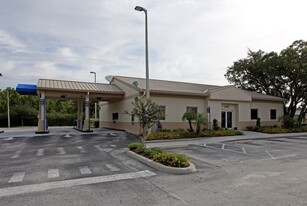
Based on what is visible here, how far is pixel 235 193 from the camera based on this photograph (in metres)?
5.86

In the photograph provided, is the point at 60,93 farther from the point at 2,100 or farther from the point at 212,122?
the point at 2,100

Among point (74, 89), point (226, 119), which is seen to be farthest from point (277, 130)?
point (74, 89)

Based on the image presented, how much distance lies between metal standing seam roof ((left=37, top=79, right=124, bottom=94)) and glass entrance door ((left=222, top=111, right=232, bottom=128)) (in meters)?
10.0

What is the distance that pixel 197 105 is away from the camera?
73.7ft

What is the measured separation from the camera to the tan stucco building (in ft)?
69.1

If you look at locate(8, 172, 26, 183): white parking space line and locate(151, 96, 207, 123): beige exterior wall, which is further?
locate(151, 96, 207, 123): beige exterior wall

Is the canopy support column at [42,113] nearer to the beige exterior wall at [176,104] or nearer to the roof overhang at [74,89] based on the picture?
the roof overhang at [74,89]

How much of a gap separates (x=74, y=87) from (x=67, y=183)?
54.7 feet

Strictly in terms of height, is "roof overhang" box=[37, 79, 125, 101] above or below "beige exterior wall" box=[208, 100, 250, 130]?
above

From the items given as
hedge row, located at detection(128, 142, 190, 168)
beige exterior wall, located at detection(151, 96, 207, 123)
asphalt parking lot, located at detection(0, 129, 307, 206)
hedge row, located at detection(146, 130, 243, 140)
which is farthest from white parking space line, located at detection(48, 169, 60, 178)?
beige exterior wall, located at detection(151, 96, 207, 123)

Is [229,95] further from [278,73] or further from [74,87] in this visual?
[74,87]

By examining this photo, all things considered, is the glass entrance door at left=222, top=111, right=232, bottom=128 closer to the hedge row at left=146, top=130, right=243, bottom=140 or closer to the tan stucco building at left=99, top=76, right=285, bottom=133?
the tan stucco building at left=99, top=76, right=285, bottom=133

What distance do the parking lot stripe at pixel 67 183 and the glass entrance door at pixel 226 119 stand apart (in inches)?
681

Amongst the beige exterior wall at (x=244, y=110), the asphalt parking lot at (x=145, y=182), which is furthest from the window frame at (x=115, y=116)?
the asphalt parking lot at (x=145, y=182)
